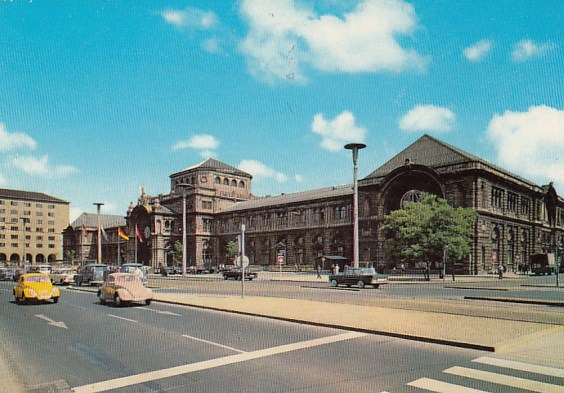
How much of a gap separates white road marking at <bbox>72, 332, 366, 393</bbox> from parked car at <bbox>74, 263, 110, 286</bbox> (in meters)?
28.3

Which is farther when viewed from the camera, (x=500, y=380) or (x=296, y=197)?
(x=296, y=197)

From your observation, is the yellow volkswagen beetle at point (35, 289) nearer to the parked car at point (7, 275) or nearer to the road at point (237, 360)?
the road at point (237, 360)

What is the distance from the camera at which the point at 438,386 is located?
784cm

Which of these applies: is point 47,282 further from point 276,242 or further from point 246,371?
point 276,242

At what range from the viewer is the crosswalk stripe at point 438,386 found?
757cm

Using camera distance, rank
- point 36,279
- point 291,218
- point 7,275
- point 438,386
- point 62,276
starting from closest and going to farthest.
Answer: point 438,386 → point 36,279 → point 62,276 → point 7,275 → point 291,218

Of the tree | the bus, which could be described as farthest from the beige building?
the bus

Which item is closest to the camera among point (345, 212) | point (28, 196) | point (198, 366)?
point (198, 366)

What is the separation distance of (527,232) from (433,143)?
2089cm

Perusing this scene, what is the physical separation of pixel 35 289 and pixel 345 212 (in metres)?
59.1

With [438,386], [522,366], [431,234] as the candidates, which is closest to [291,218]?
[431,234]

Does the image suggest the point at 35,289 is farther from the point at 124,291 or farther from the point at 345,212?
the point at 345,212

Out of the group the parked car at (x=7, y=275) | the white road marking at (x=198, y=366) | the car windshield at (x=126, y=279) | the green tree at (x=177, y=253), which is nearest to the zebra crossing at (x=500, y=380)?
the white road marking at (x=198, y=366)

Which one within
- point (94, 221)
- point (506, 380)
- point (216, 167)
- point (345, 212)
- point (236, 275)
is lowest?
point (236, 275)
